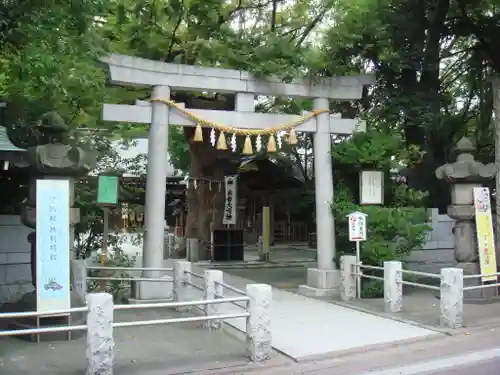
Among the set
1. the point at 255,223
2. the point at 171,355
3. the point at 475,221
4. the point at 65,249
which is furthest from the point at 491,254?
the point at 255,223

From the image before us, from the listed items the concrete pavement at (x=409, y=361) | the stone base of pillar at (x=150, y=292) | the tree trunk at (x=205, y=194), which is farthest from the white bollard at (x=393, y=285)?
the tree trunk at (x=205, y=194)

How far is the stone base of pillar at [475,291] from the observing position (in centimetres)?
1112

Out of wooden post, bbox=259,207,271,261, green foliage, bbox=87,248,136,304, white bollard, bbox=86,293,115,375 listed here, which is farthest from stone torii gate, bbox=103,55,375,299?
wooden post, bbox=259,207,271,261

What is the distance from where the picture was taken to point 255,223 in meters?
31.2

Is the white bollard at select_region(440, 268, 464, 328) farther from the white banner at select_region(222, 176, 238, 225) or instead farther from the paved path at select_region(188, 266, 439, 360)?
the white banner at select_region(222, 176, 238, 225)

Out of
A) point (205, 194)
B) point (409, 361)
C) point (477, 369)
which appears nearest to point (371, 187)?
point (409, 361)

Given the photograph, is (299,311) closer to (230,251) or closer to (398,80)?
(398,80)

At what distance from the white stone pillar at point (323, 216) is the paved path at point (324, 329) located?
4.17ft

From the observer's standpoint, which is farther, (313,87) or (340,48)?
(340,48)

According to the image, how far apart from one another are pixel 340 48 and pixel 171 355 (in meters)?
9.49

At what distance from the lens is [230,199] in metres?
20.4

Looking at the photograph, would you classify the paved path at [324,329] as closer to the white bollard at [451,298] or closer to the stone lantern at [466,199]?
the white bollard at [451,298]

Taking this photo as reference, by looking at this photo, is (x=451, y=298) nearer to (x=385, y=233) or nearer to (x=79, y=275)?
(x=385, y=233)

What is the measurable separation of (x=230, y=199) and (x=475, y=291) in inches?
428
